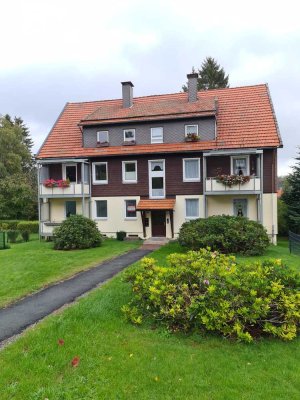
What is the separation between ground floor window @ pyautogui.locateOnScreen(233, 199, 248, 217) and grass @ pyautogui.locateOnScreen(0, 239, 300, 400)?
17.6 m

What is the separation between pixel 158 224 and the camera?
958 inches

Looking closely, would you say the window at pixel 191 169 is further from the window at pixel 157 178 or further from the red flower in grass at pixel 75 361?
the red flower in grass at pixel 75 361

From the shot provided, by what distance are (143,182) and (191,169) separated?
3629mm

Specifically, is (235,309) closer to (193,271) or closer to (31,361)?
(193,271)

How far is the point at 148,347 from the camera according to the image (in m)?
5.82

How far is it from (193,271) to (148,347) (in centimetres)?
189

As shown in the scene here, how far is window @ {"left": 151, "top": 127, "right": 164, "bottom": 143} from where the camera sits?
974 inches

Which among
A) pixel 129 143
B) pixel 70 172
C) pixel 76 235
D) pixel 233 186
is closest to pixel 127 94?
pixel 129 143

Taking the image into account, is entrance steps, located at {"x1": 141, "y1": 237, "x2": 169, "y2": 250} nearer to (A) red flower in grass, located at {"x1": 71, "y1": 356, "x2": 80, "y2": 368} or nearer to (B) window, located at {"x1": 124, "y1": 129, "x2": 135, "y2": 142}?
(B) window, located at {"x1": 124, "y1": 129, "x2": 135, "y2": 142}

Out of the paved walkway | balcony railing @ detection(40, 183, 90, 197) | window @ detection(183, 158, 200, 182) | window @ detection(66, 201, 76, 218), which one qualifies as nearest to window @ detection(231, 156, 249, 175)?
window @ detection(183, 158, 200, 182)

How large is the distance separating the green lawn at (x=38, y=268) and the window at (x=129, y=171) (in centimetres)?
698

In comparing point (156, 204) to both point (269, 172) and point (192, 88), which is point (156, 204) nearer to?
point (269, 172)

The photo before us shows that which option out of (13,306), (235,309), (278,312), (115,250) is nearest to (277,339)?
(278,312)

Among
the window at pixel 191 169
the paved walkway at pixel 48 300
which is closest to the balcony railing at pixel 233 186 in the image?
the window at pixel 191 169
